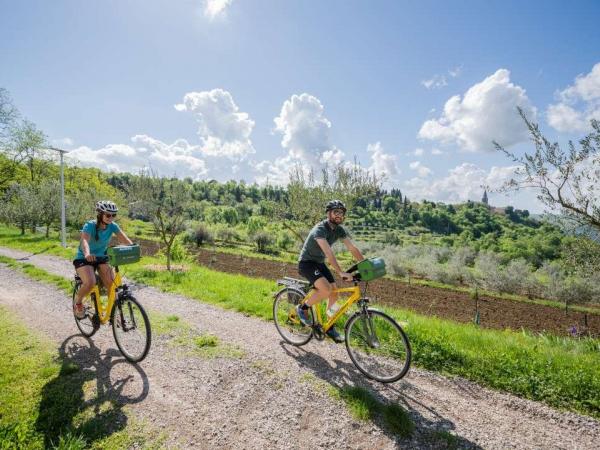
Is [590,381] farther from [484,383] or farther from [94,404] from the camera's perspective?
[94,404]

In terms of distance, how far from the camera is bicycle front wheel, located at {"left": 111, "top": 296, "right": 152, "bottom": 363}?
5.48 metres

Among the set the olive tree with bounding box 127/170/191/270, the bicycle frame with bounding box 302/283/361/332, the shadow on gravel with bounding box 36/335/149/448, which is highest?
the olive tree with bounding box 127/170/191/270

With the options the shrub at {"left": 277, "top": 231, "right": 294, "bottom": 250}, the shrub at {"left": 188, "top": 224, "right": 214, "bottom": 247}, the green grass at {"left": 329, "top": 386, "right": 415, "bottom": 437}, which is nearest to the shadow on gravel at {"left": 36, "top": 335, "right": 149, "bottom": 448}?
the green grass at {"left": 329, "top": 386, "right": 415, "bottom": 437}

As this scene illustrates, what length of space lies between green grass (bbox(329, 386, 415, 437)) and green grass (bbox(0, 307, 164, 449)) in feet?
8.18

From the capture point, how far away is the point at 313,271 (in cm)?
589

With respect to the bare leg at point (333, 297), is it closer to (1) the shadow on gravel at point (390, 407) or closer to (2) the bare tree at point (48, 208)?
(1) the shadow on gravel at point (390, 407)

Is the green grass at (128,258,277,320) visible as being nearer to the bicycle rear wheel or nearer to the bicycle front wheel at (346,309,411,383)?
the bicycle rear wheel

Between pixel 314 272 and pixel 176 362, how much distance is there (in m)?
2.98

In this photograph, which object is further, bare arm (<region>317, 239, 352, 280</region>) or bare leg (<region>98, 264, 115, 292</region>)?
bare leg (<region>98, 264, 115, 292</region>)

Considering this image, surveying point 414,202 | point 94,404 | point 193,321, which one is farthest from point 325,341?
point 414,202

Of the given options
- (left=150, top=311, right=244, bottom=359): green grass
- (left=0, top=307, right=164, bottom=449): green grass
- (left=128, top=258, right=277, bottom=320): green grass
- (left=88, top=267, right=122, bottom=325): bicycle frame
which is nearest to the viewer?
(left=0, top=307, right=164, bottom=449): green grass

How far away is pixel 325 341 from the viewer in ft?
21.9

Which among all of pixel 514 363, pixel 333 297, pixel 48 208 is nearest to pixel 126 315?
pixel 333 297

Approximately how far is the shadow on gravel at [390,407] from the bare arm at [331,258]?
Result: 5.53 ft
